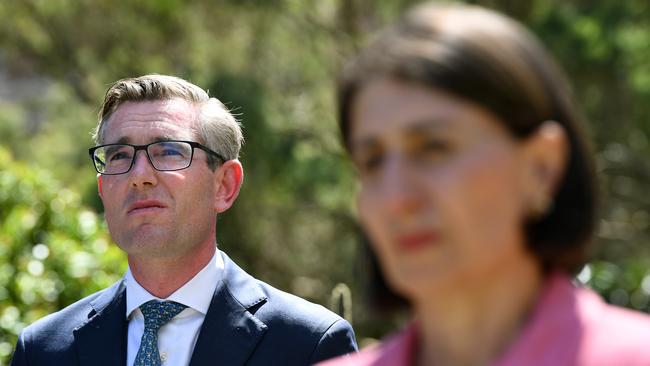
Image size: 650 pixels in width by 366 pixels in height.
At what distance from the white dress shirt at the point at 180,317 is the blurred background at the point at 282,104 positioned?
220 cm

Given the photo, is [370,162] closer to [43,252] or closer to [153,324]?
[153,324]

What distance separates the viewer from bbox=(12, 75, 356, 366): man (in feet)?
10.0

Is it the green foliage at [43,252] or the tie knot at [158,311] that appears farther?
the green foliage at [43,252]

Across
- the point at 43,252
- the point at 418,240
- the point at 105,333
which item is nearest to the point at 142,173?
the point at 105,333

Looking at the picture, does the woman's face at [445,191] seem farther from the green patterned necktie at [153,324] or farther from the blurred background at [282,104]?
A: the blurred background at [282,104]

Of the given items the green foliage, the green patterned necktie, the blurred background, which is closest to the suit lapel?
the green patterned necktie

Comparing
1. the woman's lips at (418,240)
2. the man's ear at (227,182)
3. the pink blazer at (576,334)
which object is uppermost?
the woman's lips at (418,240)

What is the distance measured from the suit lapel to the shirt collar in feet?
0.08

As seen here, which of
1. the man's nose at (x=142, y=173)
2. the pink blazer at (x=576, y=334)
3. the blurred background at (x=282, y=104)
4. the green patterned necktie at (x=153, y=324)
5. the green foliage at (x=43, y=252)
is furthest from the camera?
the blurred background at (x=282, y=104)

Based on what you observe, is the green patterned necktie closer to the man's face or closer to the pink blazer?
the man's face

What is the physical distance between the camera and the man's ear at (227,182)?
3.34 m

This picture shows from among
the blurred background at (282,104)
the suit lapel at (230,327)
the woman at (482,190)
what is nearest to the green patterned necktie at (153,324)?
the suit lapel at (230,327)

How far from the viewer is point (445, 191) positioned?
136cm

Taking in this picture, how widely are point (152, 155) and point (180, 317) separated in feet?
1.59
